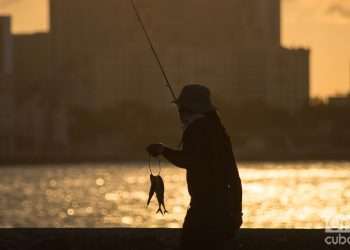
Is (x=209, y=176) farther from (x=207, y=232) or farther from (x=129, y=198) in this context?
(x=129, y=198)

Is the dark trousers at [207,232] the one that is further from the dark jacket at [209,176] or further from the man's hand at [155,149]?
the man's hand at [155,149]

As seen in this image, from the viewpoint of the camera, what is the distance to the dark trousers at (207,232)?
1138cm

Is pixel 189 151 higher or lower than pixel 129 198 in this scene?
higher

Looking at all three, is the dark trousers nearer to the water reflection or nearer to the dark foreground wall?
the dark foreground wall

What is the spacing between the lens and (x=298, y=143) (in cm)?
19862

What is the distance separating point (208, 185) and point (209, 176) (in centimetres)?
7

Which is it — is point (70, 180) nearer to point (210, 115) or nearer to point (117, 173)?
point (117, 173)

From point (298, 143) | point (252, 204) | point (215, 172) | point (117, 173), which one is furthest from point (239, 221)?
point (298, 143)

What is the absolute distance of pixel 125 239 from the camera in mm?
14547

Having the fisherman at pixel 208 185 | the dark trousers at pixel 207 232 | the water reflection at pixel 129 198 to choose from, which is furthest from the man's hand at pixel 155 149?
the water reflection at pixel 129 198

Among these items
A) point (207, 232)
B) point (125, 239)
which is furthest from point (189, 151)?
point (125, 239)

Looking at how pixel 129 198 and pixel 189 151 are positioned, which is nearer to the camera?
pixel 189 151

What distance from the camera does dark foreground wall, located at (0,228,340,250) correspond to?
14.3 m

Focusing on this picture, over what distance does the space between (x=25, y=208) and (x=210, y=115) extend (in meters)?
62.3
